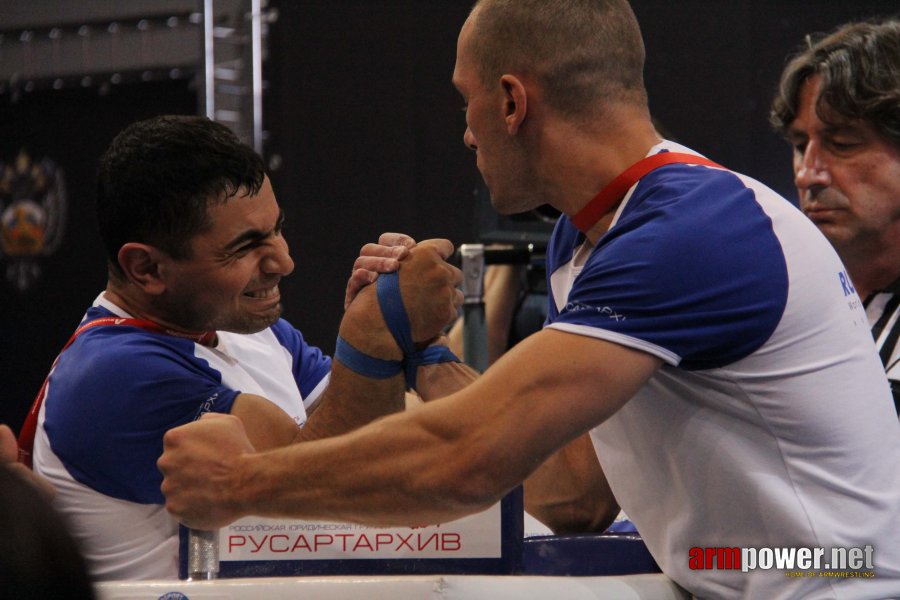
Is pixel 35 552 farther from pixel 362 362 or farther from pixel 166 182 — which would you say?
pixel 166 182

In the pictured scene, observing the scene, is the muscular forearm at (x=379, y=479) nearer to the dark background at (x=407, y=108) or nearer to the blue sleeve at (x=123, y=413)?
the blue sleeve at (x=123, y=413)

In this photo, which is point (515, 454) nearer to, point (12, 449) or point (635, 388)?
point (635, 388)

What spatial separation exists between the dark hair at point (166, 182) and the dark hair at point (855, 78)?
136 cm

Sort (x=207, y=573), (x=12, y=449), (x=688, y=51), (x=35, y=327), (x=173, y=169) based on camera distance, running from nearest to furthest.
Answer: (x=207, y=573) → (x=12, y=449) → (x=173, y=169) → (x=688, y=51) → (x=35, y=327)

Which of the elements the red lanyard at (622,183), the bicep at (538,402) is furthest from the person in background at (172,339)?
the bicep at (538,402)

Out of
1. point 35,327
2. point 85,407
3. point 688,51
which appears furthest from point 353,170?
point 85,407

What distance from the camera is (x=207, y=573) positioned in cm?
139

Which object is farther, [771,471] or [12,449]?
[12,449]

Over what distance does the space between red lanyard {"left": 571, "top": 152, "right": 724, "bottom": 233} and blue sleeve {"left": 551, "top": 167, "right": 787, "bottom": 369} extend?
0.34ft

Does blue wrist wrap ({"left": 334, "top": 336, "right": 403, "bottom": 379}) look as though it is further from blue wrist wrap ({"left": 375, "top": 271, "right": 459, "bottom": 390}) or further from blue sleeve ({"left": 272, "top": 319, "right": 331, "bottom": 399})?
blue sleeve ({"left": 272, "top": 319, "right": 331, "bottom": 399})

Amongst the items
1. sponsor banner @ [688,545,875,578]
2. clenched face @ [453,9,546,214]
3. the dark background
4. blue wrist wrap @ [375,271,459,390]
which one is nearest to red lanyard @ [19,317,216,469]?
blue wrist wrap @ [375,271,459,390]

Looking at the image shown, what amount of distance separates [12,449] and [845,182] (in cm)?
179

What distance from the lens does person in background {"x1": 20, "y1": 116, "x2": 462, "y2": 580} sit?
1690 mm

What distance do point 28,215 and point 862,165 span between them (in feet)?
12.4
